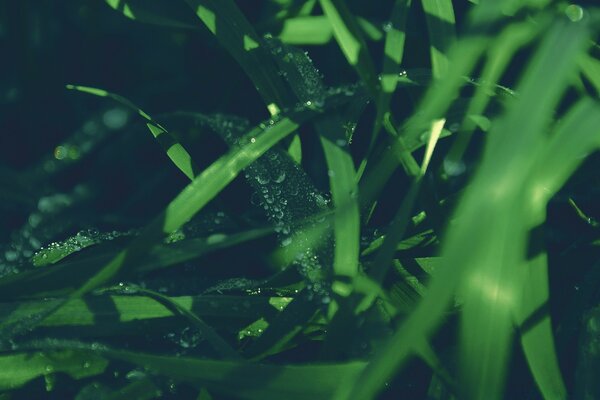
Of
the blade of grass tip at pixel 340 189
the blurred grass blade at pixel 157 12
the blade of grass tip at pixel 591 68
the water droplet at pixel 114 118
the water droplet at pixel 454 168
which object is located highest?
A: the blurred grass blade at pixel 157 12

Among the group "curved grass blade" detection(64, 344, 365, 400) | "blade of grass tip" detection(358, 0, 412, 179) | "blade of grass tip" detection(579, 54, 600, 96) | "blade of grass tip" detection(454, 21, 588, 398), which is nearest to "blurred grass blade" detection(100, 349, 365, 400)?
"curved grass blade" detection(64, 344, 365, 400)

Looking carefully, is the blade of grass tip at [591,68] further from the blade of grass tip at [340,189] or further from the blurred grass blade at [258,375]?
the blurred grass blade at [258,375]

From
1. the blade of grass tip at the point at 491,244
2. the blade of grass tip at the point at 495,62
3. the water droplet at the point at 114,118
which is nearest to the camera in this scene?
the blade of grass tip at the point at 491,244

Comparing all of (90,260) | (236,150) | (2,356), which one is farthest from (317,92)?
(2,356)

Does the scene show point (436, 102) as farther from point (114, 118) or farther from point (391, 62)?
point (114, 118)

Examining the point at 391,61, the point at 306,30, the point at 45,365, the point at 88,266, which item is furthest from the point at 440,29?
the point at 45,365

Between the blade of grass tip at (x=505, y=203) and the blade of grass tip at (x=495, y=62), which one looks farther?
the blade of grass tip at (x=495, y=62)

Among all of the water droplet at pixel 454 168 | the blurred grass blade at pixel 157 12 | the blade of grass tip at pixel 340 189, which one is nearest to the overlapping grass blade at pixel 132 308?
the blade of grass tip at pixel 340 189

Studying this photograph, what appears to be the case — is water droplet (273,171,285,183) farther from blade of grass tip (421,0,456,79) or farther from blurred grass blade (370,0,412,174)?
blade of grass tip (421,0,456,79)
